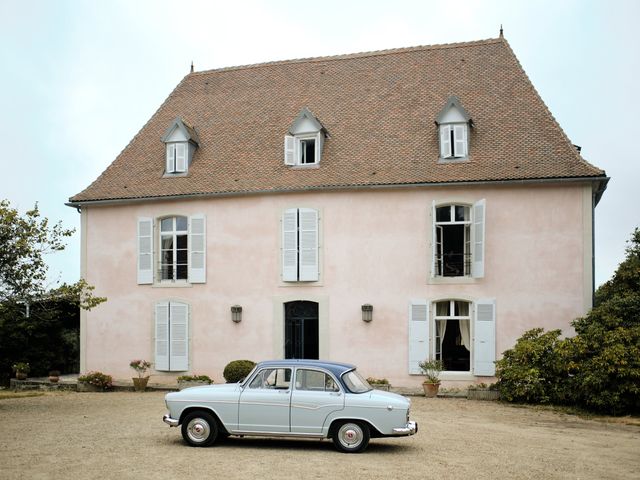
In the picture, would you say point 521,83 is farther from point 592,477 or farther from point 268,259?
Answer: point 592,477

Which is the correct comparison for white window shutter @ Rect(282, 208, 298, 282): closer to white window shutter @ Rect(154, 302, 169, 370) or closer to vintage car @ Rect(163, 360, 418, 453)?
white window shutter @ Rect(154, 302, 169, 370)

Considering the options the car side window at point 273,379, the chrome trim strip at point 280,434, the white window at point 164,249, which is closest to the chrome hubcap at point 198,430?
the chrome trim strip at point 280,434

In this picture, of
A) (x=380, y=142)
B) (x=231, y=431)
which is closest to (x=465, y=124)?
(x=380, y=142)

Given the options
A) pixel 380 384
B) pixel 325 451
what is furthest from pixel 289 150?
pixel 325 451

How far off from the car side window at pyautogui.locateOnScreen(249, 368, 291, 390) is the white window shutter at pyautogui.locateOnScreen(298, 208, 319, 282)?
990cm

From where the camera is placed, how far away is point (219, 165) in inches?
922

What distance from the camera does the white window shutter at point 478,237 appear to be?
20.1 meters

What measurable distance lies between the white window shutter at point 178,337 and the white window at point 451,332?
651cm

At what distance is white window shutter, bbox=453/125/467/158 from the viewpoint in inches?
843

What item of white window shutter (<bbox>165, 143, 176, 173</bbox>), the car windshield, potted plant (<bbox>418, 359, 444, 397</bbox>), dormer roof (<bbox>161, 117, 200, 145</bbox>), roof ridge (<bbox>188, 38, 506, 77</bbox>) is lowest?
potted plant (<bbox>418, 359, 444, 397</bbox>)

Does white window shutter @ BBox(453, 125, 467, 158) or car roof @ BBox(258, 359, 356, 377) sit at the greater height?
white window shutter @ BBox(453, 125, 467, 158)

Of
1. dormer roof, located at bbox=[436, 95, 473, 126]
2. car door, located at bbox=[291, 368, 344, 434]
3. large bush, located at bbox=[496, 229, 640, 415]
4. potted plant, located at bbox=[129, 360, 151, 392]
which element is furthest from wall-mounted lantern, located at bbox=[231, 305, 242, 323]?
car door, located at bbox=[291, 368, 344, 434]

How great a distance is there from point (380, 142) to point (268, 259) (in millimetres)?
4626

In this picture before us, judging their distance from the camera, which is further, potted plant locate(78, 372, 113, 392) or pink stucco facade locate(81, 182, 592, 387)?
potted plant locate(78, 372, 113, 392)
